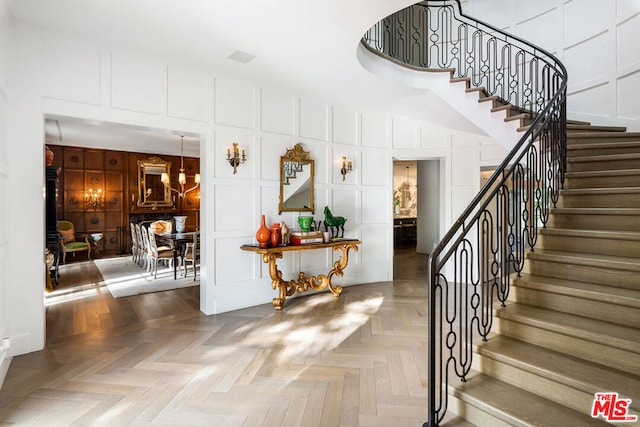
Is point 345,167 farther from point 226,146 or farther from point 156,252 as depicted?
point 156,252

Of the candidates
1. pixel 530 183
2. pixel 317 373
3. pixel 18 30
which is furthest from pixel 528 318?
pixel 18 30

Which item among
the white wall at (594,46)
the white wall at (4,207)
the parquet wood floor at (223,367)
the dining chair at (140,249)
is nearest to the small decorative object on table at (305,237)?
the parquet wood floor at (223,367)

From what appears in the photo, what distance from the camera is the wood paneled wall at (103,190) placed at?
8.15 m

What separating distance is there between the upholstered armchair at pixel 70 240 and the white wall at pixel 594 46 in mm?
Answer: 9518

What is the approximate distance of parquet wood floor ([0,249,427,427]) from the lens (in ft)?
6.95

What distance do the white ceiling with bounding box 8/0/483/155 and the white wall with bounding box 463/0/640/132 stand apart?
2897 mm

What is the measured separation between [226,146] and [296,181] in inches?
42.7

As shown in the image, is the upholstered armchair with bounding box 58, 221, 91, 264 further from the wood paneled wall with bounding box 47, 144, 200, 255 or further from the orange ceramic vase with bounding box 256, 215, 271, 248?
the orange ceramic vase with bounding box 256, 215, 271, 248

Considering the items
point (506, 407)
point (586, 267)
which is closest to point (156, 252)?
point (506, 407)

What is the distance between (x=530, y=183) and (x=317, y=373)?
7.65 ft

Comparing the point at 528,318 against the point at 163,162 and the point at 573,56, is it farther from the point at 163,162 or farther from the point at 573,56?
the point at 163,162

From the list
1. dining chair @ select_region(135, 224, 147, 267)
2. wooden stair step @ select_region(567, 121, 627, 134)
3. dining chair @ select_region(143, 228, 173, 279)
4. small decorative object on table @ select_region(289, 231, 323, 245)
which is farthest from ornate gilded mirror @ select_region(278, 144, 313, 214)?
dining chair @ select_region(135, 224, 147, 267)

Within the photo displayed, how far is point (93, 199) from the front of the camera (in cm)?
845

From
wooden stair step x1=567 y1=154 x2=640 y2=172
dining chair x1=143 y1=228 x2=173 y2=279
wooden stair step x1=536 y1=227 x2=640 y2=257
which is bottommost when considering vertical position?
dining chair x1=143 y1=228 x2=173 y2=279
